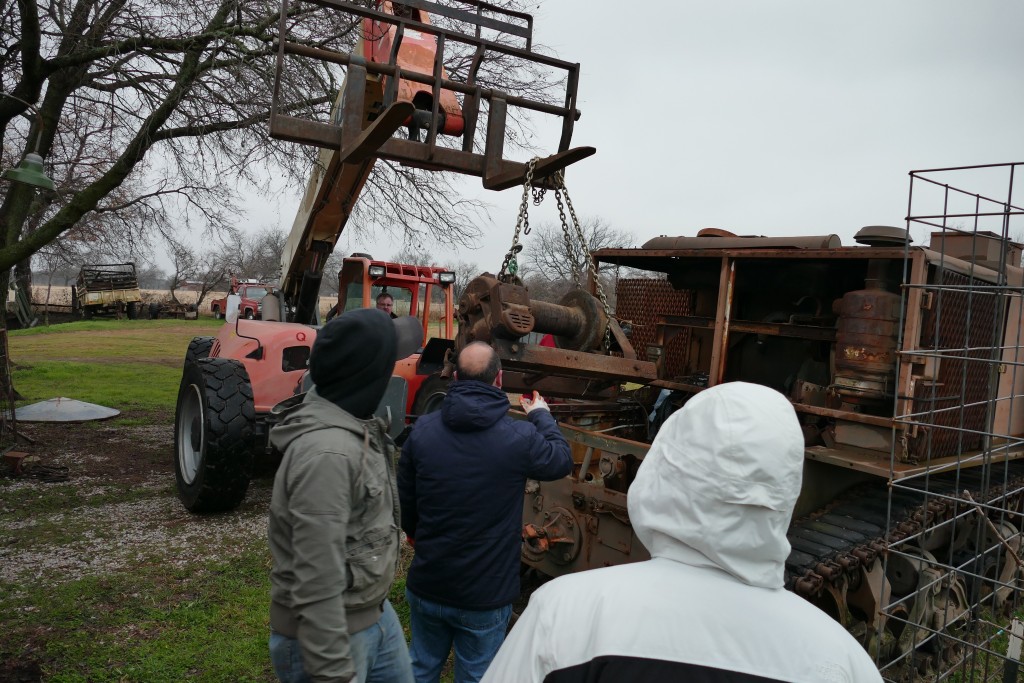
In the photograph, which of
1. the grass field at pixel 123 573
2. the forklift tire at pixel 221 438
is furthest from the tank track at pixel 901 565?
the forklift tire at pixel 221 438

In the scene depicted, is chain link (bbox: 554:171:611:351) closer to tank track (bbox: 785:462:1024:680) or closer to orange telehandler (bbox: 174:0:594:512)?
orange telehandler (bbox: 174:0:594:512)

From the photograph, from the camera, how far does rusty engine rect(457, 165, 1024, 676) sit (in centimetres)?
383

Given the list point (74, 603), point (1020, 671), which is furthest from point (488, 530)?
point (1020, 671)

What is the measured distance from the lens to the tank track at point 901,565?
3.75 meters

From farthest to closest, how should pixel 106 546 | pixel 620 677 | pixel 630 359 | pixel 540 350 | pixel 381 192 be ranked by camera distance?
pixel 381 192
pixel 106 546
pixel 630 359
pixel 540 350
pixel 620 677

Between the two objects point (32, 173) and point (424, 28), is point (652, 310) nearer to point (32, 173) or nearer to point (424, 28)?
point (424, 28)

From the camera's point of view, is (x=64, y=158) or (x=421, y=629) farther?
(x=64, y=158)

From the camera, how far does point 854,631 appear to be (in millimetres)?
4227

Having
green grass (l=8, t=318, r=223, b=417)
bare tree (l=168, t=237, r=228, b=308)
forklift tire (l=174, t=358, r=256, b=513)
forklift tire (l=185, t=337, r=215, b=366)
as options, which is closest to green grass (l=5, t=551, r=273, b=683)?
forklift tire (l=174, t=358, r=256, b=513)

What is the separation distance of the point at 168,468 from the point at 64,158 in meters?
6.50

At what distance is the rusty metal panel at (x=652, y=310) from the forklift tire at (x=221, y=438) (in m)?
3.26

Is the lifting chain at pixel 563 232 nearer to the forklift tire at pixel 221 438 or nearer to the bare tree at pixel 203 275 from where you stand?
the forklift tire at pixel 221 438

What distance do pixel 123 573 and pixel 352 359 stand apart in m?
3.94

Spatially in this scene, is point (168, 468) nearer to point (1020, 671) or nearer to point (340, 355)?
point (340, 355)
